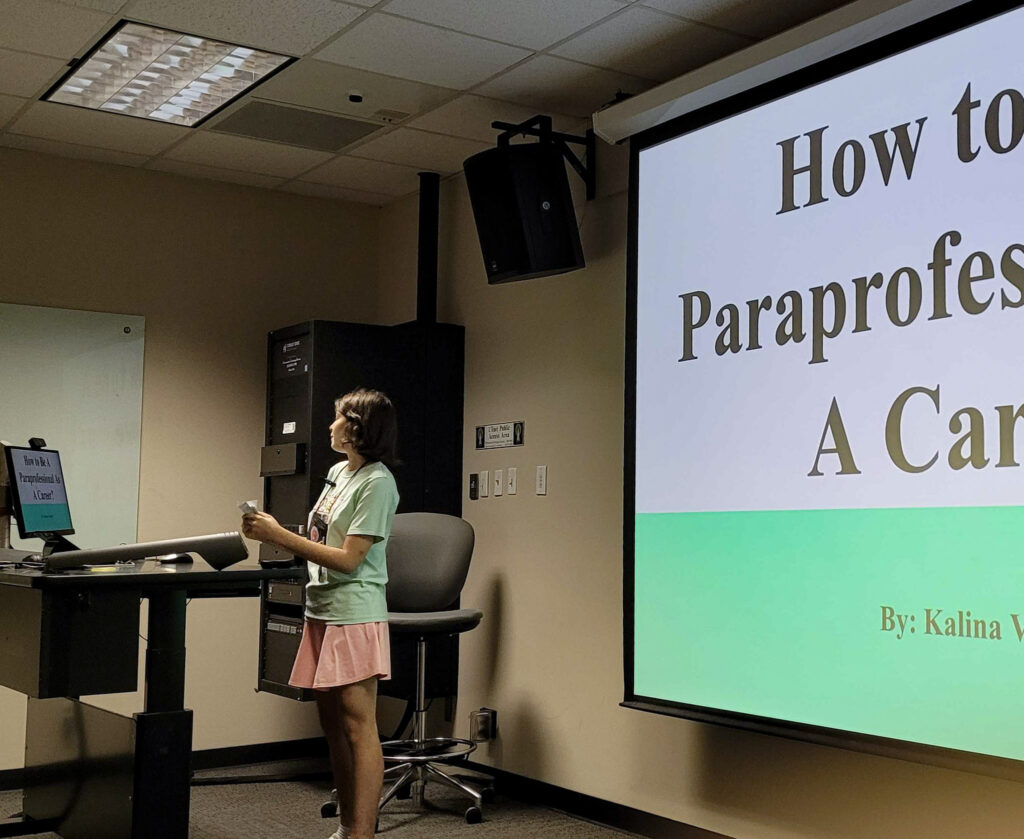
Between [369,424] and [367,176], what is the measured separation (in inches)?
83.9

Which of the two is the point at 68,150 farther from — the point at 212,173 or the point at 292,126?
the point at 292,126

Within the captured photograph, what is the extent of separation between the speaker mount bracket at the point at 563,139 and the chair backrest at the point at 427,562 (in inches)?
53.2

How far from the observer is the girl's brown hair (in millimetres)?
3258

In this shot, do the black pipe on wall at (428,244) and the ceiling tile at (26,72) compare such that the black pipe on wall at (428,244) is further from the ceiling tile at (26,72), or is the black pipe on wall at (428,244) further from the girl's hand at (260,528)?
the girl's hand at (260,528)

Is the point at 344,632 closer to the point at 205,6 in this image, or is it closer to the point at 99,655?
the point at 99,655

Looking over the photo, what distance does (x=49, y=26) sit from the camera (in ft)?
11.6

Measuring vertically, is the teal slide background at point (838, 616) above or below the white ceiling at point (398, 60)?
below

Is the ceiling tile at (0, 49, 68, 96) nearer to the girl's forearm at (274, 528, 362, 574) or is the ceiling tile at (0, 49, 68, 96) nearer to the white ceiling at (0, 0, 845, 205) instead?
the white ceiling at (0, 0, 845, 205)

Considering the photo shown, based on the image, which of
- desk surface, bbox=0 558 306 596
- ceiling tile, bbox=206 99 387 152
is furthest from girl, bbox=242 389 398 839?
ceiling tile, bbox=206 99 387 152

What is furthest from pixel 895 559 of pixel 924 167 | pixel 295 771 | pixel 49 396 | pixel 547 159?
pixel 49 396

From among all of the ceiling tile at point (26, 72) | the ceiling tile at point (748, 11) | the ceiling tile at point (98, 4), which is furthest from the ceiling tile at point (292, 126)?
the ceiling tile at point (748, 11)

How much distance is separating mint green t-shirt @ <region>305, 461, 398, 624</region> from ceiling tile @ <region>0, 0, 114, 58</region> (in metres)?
1.62

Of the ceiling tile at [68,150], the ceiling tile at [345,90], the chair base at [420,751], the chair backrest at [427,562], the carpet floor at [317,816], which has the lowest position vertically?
the carpet floor at [317,816]

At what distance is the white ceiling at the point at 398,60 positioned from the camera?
3.38 metres
